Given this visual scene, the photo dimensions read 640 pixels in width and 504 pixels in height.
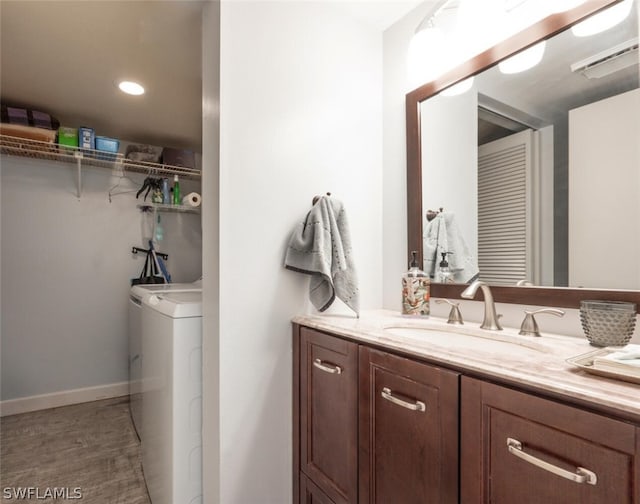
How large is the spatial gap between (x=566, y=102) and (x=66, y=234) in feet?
11.0

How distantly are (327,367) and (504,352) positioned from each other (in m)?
0.55

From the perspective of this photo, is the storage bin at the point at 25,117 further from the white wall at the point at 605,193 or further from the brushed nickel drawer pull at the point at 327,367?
the white wall at the point at 605,193

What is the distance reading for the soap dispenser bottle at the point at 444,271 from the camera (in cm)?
140

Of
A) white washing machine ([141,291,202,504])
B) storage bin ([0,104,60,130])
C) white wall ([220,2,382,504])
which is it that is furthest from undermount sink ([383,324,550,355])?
storage bin ([0,104,60,130])

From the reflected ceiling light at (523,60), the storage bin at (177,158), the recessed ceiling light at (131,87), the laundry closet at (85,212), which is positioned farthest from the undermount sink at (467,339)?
the storage bin at (177,158)

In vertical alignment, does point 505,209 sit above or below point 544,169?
below

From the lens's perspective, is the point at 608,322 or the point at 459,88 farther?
the point at 459,88

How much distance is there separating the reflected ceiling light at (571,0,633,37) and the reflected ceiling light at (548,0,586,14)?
0.06m

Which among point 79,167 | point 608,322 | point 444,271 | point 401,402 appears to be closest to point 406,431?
point 401,402

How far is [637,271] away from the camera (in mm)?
915

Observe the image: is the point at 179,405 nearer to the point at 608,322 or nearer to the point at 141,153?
the point at 608,322

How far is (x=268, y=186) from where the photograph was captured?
136 cm

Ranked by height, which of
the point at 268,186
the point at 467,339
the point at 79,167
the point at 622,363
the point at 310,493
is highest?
the point at 79,167

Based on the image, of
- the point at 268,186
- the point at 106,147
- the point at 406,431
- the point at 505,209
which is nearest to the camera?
the point at 406,431
